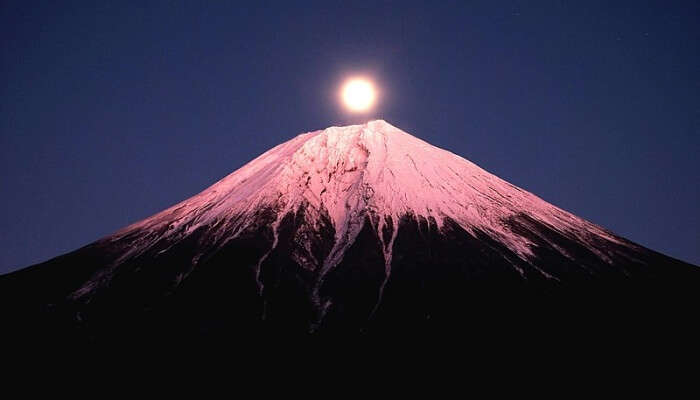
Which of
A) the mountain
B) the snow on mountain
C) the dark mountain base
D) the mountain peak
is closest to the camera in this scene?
the dark mountain base

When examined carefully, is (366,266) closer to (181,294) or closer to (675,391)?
(181,294)

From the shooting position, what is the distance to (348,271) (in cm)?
6384

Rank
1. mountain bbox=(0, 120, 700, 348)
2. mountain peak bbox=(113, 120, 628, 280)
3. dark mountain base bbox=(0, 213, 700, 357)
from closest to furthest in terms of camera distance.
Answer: dark mountain base bbox=(0, 213, 700, 357) < mountain bbox=(0, 120, 700, 348) < mountain peak bbox=(113, 120, 628, 280)

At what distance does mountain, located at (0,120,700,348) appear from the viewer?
193ft

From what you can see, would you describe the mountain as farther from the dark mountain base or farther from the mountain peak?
the mountain peak

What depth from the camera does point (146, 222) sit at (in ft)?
283

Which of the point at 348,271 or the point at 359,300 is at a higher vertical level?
the point at 348,271

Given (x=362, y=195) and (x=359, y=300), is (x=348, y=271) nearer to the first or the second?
(x=359, y=300)

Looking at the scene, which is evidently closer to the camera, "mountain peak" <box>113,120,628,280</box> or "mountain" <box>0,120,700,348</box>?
"mountain" <box>0,120,700,348</box>

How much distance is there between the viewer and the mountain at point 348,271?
5878 cm

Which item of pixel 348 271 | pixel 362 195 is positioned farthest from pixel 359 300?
pixel 362 195

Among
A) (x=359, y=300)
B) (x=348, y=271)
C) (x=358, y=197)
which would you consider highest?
(x=358, y=197)

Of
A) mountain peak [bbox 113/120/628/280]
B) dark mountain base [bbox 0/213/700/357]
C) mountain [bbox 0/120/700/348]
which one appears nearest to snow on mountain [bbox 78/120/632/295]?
mountain peak [bbox 113/120/628/280]

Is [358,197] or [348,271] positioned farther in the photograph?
[358,197]
